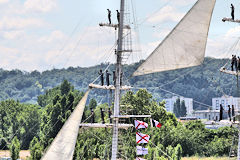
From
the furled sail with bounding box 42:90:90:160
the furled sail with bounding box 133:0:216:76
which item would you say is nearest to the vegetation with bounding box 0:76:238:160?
the furled sail with bounding box 133:0:216:76

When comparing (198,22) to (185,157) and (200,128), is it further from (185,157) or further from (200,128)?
(200,128)

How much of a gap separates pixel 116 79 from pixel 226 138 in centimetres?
5006

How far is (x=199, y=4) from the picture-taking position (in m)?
38.5

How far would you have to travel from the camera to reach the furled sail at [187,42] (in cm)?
3822

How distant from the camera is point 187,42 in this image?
126ft

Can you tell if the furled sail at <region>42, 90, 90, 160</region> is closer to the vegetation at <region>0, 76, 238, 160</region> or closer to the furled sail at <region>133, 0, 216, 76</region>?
the furled sail at <region>133, 0, 216, 76</region>

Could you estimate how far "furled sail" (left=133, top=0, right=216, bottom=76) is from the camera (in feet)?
125

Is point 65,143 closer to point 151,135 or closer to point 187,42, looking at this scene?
point 187,42

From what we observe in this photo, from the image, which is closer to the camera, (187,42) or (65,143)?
(65,143)

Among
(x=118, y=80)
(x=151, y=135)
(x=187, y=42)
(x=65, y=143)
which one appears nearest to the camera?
(x=65, y=143)

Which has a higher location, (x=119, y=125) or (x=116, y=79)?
(x=116, y=79)

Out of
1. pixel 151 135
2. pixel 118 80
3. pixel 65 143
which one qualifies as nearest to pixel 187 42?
pixel 118 80

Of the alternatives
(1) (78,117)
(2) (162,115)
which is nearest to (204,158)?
(2) (162,115)

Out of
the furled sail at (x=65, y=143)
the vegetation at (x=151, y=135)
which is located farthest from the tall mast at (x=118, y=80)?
the vegetation at (x=151, y=135)
